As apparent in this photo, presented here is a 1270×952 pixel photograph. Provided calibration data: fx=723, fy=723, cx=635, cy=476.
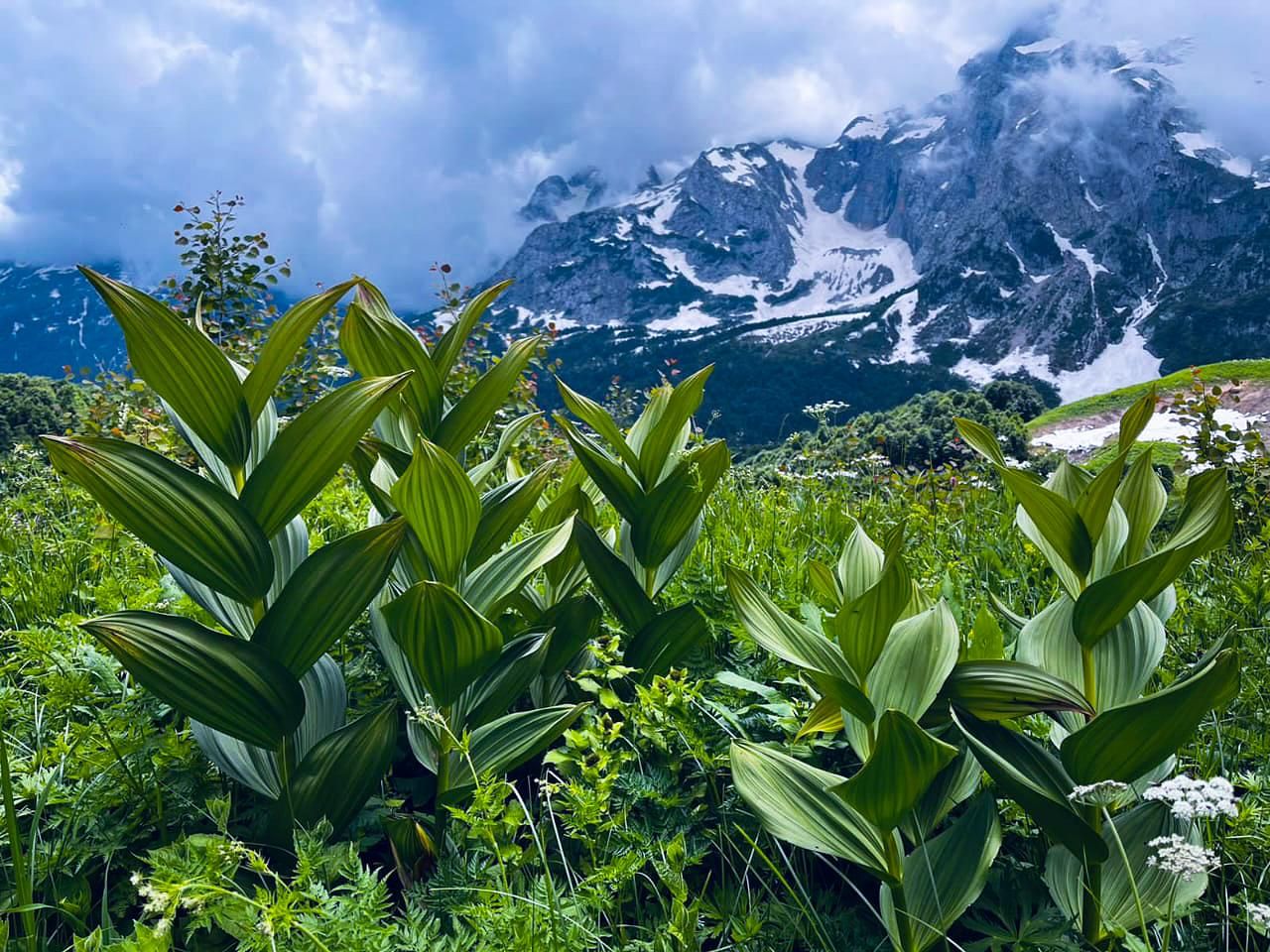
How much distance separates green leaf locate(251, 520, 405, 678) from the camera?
136 centimetres

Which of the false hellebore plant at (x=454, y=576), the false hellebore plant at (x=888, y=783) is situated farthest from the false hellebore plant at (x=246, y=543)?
the false hellebore plant at (x=888, y=783)

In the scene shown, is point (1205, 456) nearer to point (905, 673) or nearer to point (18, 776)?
point (905, 673)

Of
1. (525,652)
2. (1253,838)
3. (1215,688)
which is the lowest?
(1253,838)

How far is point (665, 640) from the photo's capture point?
196cm

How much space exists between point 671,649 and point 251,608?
3.39 feet

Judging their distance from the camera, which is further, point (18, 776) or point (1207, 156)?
point (1207, 156)

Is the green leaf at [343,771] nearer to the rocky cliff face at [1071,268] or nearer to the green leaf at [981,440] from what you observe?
the green leaf at [981,440]

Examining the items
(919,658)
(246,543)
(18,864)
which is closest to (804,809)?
(919,658)

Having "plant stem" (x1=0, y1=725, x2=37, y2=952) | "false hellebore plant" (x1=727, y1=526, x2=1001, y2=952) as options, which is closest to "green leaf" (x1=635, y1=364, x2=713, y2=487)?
"false hellebore plant" (x1=727, y1=526, x2=1001, y2=952)

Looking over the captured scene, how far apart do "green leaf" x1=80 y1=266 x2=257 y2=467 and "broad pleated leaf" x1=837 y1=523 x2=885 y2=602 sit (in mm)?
1215

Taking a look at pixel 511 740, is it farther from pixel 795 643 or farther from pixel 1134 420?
pixel 1134 420

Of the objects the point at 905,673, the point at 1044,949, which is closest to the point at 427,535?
the point at 905,673

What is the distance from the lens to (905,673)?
1.30m

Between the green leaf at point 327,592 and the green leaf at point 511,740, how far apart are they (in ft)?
1.37
